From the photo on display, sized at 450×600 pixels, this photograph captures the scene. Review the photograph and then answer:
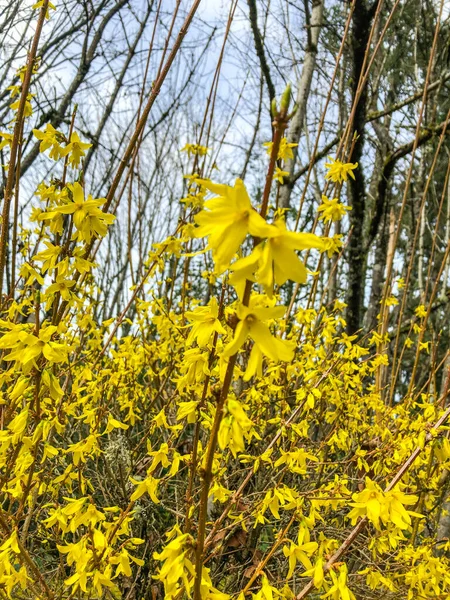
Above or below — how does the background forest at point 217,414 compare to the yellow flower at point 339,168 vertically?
below

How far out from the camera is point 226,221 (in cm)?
78

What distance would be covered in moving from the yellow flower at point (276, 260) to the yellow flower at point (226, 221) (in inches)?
1.3

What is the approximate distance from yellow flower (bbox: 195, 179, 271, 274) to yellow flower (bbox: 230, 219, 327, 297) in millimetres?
33

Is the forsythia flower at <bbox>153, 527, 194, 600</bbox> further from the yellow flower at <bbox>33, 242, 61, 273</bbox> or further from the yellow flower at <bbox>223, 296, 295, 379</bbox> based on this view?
the yellow flower at <bbox>33, 242, 61, 273</bbox>

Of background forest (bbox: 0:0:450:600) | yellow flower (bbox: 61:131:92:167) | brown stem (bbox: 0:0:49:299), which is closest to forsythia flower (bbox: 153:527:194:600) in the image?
background forest (bbox: 0:0:450:600)

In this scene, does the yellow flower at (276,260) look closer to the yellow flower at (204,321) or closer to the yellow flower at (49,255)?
the yellow flower at (204,321)

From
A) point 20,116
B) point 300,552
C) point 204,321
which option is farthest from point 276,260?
point 20,116

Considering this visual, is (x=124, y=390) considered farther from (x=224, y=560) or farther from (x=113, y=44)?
(x=113, y=44)

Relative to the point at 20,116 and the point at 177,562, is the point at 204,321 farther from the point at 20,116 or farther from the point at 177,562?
the point at 20,116

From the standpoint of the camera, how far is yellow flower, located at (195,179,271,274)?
2.51 feet

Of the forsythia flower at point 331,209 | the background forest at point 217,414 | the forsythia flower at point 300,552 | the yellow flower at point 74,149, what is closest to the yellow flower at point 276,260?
the background forest at point 217,414

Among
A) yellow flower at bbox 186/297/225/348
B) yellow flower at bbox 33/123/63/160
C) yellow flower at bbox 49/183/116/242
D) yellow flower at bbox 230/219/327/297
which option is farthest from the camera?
yellow flower at bbox 33/123/63/160

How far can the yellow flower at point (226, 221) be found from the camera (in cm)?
76

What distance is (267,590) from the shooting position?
1.09 meters
